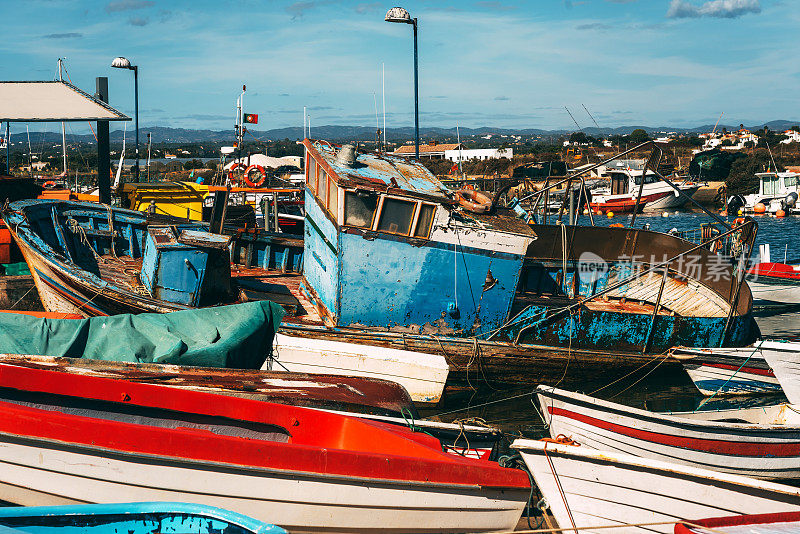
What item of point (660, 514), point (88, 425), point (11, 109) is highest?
point (11, 109)

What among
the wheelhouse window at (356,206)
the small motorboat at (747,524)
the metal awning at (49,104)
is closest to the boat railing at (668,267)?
the wheelhouse window at (356,206)

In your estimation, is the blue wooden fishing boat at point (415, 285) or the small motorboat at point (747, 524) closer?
the small motorboat at point (747, 524)

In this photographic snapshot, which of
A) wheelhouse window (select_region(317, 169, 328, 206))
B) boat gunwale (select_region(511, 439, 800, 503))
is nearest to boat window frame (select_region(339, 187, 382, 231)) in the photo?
wheelhouse window (select_region(317, 169, 328, 206))

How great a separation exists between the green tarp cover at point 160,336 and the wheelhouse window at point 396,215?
2.18 m

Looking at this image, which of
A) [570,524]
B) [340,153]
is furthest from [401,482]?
[340,153]

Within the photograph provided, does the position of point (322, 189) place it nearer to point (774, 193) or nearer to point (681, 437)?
point (681, 437)

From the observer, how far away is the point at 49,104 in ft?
63.1

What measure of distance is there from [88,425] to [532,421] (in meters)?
7.15

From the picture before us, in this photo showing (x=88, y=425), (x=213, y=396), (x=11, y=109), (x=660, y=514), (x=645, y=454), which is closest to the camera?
(x=88, y=425)

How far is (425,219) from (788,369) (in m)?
5.31

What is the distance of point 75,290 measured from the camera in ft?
35.3

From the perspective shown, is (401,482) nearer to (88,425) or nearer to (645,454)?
(88,425)

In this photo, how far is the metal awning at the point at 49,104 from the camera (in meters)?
18.2

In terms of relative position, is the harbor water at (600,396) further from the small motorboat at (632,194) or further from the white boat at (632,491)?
the small motorboat at (632,194)
